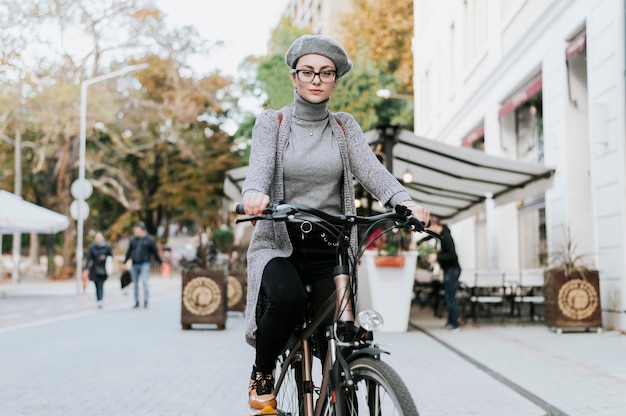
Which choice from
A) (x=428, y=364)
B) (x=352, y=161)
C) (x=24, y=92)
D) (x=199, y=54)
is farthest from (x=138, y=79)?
(x=352, y=161)

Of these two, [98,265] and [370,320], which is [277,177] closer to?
[370,320]

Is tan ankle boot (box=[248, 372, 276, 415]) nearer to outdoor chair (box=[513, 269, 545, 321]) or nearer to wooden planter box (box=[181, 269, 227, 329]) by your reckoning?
wooden planter box (box=[181, 269, 227, 329])

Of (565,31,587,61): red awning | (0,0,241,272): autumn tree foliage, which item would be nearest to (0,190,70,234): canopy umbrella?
(0,0,241,272): autumn tree foliage

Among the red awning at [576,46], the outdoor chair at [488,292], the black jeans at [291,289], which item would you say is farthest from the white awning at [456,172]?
the black jeans at [291,289]

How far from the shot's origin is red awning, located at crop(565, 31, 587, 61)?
1237cm

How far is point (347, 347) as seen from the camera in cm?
312

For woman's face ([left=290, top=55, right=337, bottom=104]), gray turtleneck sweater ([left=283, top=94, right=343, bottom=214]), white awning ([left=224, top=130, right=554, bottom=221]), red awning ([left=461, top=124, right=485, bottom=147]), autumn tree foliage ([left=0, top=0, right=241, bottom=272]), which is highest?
autumn tree foliage ([left=0, top=0, right=241, bottom=272])

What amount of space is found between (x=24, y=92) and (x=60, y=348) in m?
21.1

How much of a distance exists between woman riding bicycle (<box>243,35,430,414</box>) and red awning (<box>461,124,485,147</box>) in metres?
17.7

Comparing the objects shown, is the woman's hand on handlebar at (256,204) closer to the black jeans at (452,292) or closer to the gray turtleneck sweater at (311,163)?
the gray turtleneck sweater at (311,163)

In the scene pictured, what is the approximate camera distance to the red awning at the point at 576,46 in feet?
40.6

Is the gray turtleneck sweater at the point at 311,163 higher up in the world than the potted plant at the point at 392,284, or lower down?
higher up

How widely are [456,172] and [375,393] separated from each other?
11.1m

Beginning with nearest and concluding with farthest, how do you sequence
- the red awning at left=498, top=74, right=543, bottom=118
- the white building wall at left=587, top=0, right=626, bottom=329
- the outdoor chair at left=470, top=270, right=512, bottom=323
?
the white building wall at left=587, top=0, right=626, bottom=329
the outdoor chair at left=470, top=270, right=512, bottom=323
the red awning at left=498, top=74, right=543, bottom=118
